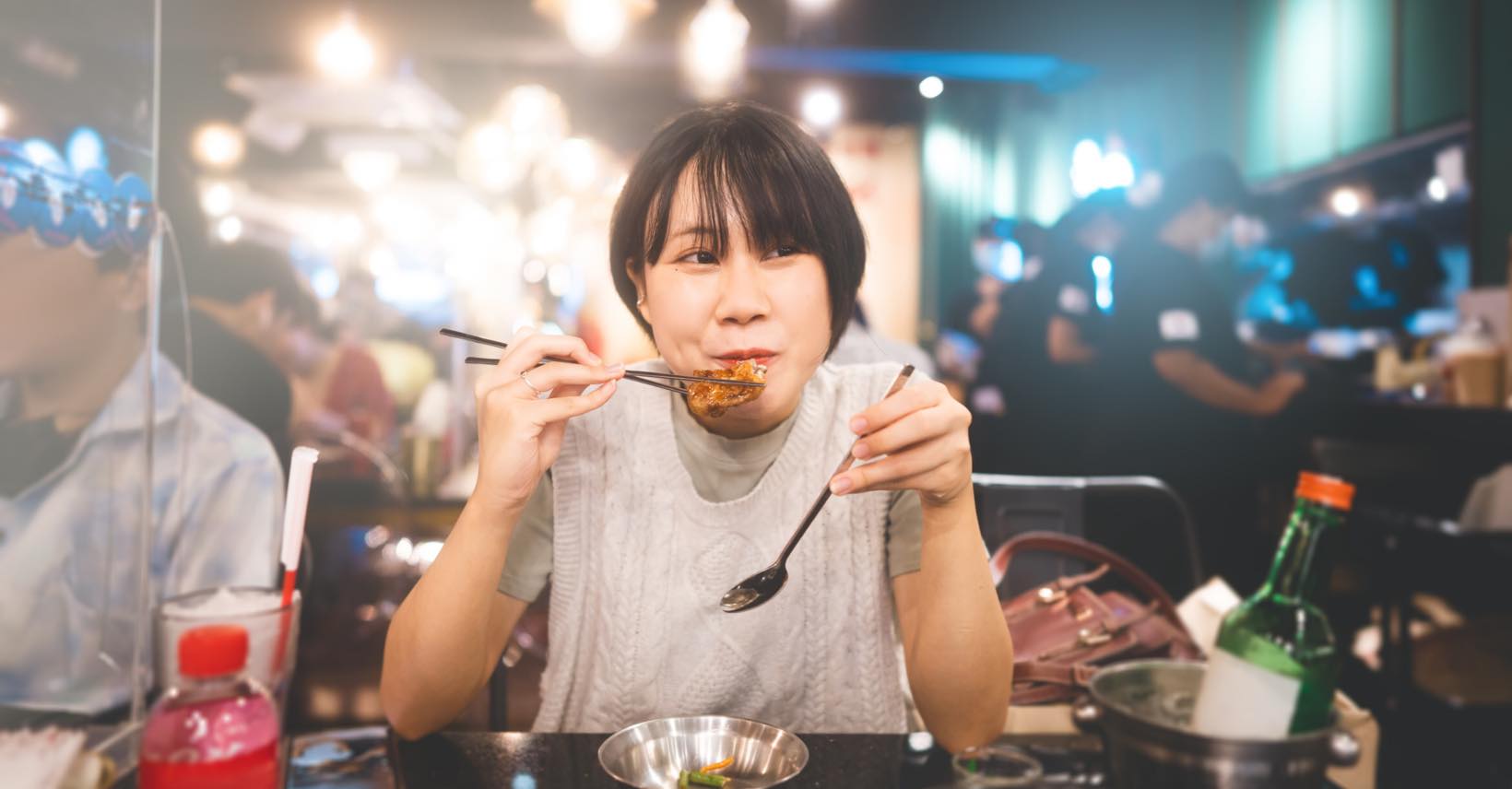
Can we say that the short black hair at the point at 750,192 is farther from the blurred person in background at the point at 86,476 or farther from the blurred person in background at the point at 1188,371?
the blurred person in background at the point at 1188,371

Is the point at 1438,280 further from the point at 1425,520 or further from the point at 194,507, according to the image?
the point at 194,507

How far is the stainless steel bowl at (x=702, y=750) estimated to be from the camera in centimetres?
100

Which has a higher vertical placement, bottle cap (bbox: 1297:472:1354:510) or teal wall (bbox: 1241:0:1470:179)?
teal wall (bbox: 1241:0:1470:179)

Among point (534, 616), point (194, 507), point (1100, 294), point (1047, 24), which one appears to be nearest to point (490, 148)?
point (534, 616)

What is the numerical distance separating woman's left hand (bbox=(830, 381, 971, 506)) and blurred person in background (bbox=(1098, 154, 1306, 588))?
2.59 m

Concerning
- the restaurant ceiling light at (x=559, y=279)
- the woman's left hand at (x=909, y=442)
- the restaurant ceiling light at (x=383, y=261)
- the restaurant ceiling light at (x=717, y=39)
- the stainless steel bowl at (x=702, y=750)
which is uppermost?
the restaurant ceiling light at (x=717, y=39)

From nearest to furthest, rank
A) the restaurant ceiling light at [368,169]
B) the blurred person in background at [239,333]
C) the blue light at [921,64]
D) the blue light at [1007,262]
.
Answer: the blurred person in background at [239,333] → the blue light at [1007,262] → the restaurant ceiling light at [368,169] → the blue light at [921,64]

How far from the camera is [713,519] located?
1461mm

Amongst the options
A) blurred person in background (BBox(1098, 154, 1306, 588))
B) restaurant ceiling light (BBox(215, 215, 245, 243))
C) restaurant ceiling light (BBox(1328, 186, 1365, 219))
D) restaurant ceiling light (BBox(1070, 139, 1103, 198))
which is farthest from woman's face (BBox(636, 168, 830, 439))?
restaurant ceiling light (BBox(1070, 139, 1103, 198))

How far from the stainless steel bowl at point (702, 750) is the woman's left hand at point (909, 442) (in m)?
0.29

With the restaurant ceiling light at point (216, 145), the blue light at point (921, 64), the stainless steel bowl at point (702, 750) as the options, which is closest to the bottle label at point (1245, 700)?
the stainless steel bowl at point (702, 750)

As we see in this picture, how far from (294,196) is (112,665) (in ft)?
18.3

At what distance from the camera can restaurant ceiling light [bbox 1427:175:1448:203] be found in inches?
198

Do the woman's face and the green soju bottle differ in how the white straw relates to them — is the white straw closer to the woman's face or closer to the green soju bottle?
the woman's face
